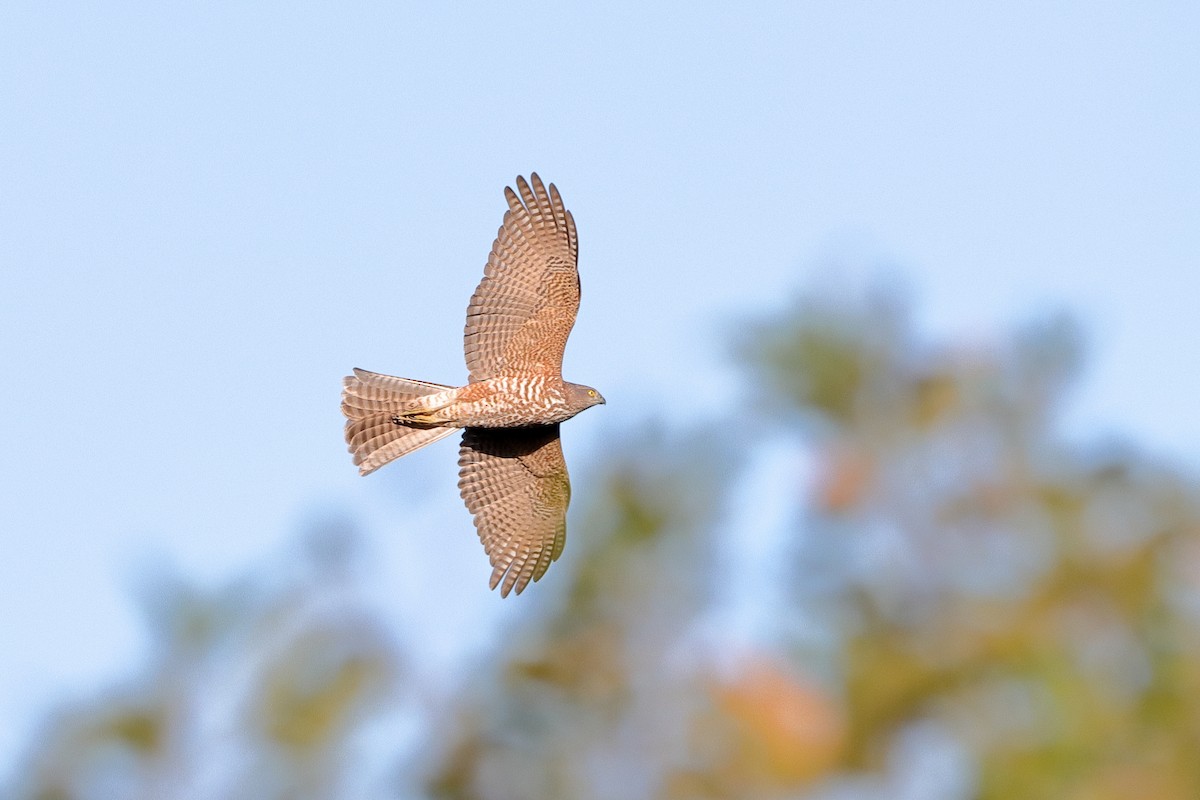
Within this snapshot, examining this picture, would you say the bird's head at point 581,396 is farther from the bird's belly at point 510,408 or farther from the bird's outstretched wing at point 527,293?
the bird's outstretched wing at point 527,293

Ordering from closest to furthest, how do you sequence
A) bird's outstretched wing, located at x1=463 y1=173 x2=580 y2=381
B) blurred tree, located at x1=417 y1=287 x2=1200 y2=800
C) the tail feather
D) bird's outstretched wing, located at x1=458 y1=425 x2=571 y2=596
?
blurred tree, located at x1=417 y1=287 x2=1200 y2=800 → bird's outstretched wing, located at x1=463 y1=173 x2=580 y2=381 → the tail feather → bird's outstretched wing, located at x1=458 y1=425 x2=571 y2=596

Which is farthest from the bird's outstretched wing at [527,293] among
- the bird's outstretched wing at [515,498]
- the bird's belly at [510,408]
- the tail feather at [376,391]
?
the bird's outstretched wing at [515,498]

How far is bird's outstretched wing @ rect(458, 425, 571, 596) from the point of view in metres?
13.0

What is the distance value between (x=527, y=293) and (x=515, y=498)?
176cm

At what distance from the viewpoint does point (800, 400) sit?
11633 mm

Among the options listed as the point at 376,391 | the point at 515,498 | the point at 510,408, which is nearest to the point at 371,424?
the point at 376,391

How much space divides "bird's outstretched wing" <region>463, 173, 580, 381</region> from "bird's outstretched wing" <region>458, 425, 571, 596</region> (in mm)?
785

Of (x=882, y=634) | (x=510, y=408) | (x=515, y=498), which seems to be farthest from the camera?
(x=515, y=498)

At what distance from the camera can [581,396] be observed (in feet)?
40.8

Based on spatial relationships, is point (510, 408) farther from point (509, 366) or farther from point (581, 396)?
point (581, 396)

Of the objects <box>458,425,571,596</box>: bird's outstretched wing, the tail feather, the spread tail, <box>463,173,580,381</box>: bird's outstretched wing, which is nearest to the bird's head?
<box>463,173,580,381</box>: bird's outstretched wing

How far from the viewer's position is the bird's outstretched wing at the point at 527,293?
12.1 metres

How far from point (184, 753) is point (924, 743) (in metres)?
4.69

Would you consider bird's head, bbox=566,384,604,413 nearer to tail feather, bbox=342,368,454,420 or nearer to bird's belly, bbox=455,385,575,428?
bird's belly, bbox=455,385,575,428
